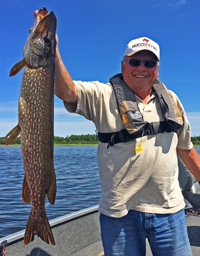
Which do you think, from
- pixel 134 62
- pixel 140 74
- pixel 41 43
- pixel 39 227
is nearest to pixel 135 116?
pixel 140 74

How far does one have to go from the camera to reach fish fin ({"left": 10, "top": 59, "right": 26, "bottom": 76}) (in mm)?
1814

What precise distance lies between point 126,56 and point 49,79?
3.26 feet

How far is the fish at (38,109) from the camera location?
71.2 inches

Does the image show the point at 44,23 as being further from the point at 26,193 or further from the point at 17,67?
the point at 26,193

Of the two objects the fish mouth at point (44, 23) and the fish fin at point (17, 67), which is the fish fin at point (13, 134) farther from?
the fish mouth at point (44, 23)

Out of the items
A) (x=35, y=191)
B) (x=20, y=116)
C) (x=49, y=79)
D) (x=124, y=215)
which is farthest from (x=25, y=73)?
(x=124, y=215)

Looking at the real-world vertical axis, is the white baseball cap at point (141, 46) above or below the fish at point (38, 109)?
above

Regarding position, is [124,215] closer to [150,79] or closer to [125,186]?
[125,186]

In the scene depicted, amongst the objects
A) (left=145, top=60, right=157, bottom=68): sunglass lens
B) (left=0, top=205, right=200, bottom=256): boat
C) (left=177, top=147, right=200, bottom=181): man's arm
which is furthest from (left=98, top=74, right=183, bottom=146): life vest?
(left=0, top=205, right=200, bottom=256): boat

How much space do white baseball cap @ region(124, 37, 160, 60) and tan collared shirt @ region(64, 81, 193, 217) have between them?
0.44m

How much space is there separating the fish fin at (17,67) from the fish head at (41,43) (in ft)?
0.11

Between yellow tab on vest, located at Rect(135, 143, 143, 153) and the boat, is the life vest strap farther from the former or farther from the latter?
the boat

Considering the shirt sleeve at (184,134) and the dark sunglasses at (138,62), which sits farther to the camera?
the shirt sleeve at (184,134)

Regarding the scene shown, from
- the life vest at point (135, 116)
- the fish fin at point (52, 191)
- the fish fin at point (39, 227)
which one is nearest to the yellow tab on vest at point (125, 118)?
the life vest at point (135, 116)
